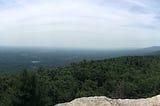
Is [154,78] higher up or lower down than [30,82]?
lower down

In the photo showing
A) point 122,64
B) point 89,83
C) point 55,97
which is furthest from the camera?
point 122,64

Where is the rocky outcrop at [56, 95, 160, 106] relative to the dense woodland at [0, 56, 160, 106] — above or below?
above

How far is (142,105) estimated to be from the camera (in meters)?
10.0

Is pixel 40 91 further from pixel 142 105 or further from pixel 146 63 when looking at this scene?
pixel 146 63

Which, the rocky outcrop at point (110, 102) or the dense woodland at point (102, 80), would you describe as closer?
the rocky outcrop at point (110, 102)

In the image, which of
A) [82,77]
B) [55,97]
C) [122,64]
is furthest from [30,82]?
[122,64]

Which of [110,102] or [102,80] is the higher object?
[110,102]

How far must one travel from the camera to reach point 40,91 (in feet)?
68.1

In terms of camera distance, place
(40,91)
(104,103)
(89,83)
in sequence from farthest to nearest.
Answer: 1. (89,83)
2. (40,91)
3. (104,103)

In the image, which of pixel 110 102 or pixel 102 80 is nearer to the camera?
pixel 110 102

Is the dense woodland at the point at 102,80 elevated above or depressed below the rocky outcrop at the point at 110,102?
below

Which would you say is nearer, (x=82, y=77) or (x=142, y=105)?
(x=142, y=105)

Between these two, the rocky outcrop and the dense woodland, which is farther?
the dense woodland

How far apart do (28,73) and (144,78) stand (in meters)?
51.9
